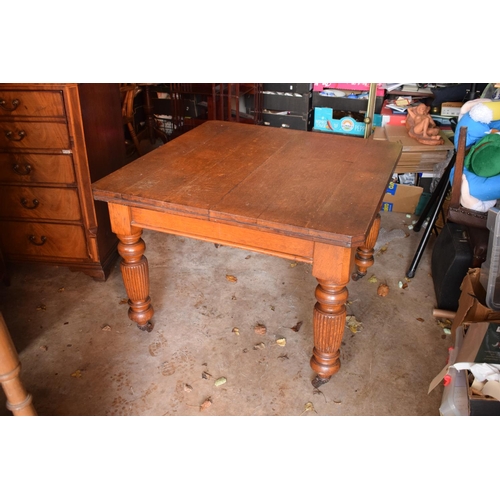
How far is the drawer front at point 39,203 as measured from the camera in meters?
2.42

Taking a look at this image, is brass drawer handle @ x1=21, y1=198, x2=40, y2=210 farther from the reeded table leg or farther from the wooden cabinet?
the reeded table leg

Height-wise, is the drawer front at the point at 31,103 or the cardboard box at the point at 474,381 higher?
the drawer front at the point at 31,103

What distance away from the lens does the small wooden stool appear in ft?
5.09

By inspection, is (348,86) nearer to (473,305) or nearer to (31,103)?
(473,305)

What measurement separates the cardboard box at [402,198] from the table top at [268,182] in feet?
3.68

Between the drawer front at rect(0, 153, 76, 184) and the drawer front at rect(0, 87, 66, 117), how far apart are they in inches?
8.1

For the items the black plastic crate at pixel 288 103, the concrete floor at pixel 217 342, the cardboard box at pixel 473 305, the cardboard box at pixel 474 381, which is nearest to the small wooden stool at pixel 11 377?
the concrete floor at pixel 217 342

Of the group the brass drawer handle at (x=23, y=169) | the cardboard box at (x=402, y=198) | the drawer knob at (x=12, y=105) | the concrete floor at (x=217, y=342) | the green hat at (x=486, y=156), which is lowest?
the concrete floor at (x=217, y=342)

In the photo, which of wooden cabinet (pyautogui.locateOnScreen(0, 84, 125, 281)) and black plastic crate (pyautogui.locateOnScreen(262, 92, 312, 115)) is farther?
black plastic crate (pyautogui.locateOnScreen(262, 92, 312, 115))

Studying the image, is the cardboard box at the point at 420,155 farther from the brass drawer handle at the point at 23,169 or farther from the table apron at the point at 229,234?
the brass drawer handle at the point at 23,169

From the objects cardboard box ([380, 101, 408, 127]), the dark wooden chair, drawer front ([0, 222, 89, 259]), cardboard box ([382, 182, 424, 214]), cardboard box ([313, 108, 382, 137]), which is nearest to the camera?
drawer front ([0, 222, 89, 259])

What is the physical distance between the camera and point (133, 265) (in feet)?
6.97

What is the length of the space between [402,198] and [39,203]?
2403 mm

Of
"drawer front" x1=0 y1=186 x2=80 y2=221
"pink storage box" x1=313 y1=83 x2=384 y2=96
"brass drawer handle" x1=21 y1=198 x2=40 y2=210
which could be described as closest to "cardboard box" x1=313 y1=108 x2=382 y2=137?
"pink storage box" x1=313 y1=83 x2=384 y2=96
